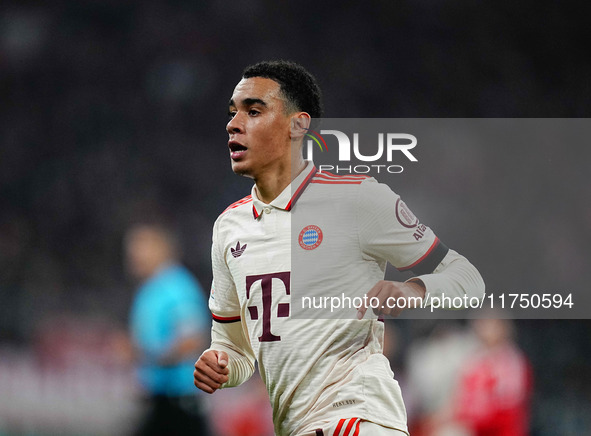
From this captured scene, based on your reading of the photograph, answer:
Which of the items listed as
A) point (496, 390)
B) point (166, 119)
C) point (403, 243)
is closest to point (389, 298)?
point (403, 243)

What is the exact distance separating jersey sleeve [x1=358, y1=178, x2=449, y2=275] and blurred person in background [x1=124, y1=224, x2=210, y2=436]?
9.26ft

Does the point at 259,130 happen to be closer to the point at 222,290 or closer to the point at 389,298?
the point at 222,290

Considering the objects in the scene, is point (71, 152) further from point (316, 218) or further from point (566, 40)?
point (316, 218)

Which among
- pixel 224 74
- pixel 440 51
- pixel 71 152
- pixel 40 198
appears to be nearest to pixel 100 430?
pixel 40 198

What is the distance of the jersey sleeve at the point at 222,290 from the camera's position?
10.3 feet

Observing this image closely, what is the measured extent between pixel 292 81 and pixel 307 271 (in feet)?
2.52

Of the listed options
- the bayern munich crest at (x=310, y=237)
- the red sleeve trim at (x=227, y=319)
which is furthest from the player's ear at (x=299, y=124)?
the red sleeve trim at (x=227, y=319)

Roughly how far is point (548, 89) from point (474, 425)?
210 inches

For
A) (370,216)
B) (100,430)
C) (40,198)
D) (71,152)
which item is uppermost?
(71,152)

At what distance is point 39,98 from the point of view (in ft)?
36.6

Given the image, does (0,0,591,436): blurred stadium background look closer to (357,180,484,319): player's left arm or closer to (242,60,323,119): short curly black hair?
(242,60,323,119): short curly black hair

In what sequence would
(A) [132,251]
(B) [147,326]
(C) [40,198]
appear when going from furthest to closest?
1. (C) [40,198]
2. (A) [132,251]
3. (B) [147,326]

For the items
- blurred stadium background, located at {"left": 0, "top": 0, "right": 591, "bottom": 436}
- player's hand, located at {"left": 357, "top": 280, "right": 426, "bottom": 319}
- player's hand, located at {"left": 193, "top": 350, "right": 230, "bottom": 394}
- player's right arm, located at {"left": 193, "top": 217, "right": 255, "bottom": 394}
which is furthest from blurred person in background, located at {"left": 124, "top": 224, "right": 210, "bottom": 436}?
player's hand, located at {"left": 357, "top": 280, "right": 426, "bottom": 319}

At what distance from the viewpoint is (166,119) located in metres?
10.9
